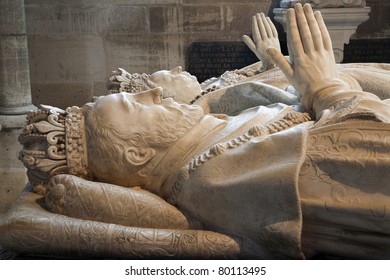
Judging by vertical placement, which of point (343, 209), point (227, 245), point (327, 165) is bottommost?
point (227, 245)

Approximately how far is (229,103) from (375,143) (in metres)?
1.13

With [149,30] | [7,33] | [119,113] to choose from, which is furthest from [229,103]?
[149,30]

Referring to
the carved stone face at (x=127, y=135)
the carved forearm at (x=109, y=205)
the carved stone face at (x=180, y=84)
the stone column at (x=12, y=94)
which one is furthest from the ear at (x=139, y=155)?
the stone column at (x=12, y=94)

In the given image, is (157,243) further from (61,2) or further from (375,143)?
(61,2)

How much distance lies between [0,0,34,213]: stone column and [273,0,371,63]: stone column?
253 centimetres

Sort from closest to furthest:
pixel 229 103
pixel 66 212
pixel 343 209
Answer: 1. pixel 343 209
2. pixel 66 212
3. pixel 229 103

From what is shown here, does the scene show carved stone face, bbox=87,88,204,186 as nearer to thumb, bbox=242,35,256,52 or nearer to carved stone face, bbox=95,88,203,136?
carved stone face, bbox=95,88,203,136

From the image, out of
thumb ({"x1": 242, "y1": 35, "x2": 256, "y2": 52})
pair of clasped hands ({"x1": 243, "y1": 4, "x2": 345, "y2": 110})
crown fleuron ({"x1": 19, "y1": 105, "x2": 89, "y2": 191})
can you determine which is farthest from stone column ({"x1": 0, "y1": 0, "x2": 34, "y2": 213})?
pair of clasped hands ({"x1": 243, "y1": 4, "x2": 345, "y2": 110})

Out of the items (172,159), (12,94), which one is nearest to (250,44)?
(172,159)

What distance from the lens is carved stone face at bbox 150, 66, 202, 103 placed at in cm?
319

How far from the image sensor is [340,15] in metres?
5.92

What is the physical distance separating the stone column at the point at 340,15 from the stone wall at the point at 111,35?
65 cm

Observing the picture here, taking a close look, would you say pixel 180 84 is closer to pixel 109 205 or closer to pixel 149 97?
pixel 149 97

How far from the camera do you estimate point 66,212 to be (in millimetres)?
1942
